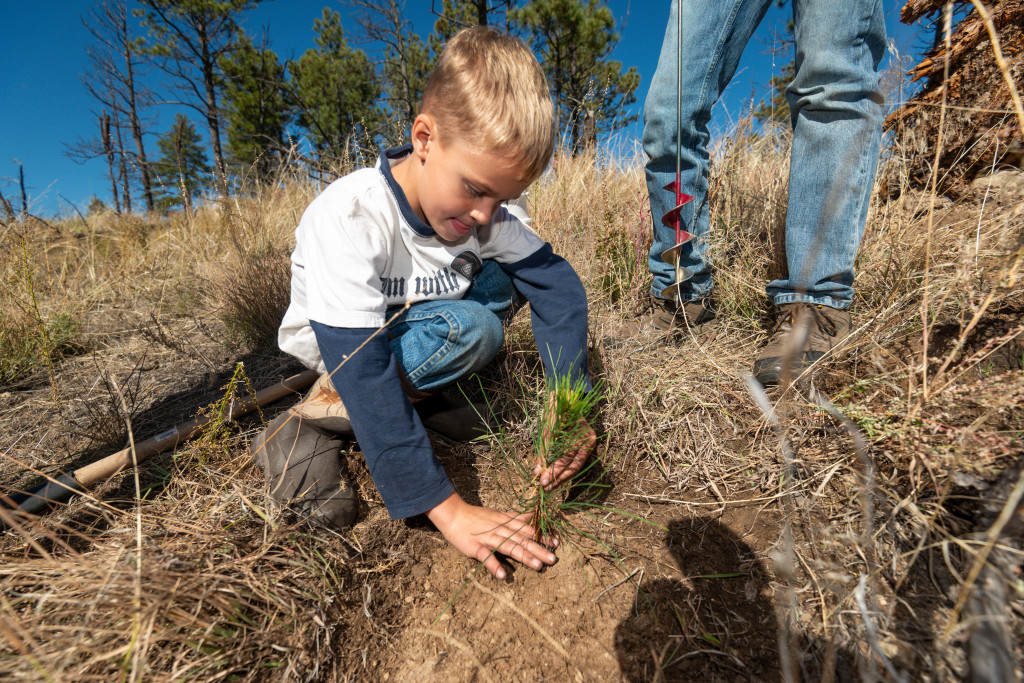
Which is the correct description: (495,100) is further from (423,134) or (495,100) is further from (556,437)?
(556,437)

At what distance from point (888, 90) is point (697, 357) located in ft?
6.84

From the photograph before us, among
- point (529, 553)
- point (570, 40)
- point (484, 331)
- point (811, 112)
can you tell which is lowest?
point (529, 553)

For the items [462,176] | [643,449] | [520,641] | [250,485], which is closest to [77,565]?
[250,485]

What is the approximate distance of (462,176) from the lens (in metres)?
1.22

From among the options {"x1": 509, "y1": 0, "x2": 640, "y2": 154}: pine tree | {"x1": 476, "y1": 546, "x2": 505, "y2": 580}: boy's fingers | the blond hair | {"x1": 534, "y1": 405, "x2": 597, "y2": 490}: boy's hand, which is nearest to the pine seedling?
{"x1": 534, "y1": 405, "x2": 597, "y2": 490}: boy's hand

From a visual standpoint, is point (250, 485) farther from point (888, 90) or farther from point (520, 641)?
point (888, 90)

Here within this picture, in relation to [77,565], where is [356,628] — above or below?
below

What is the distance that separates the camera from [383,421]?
1.10 meters

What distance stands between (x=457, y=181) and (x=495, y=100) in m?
0.23

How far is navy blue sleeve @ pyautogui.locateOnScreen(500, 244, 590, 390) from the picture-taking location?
4.87ft

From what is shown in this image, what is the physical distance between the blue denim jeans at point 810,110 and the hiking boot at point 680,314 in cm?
35

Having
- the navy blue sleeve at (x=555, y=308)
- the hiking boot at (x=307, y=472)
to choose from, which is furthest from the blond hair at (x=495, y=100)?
the hiking boot at (x=307, y=472)

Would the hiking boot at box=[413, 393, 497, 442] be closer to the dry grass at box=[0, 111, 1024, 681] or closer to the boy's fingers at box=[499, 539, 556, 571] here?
the dry grass at box=[0, 111, 1024, 681]

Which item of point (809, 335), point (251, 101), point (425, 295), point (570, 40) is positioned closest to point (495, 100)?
point (425, 295)
